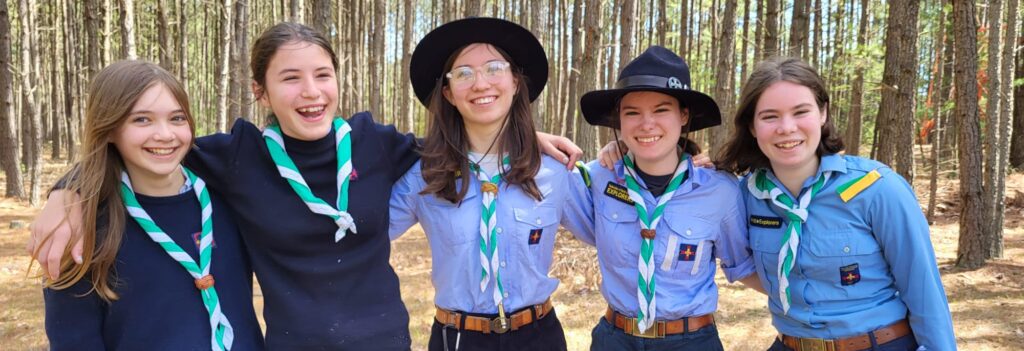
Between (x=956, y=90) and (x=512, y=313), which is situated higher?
(x=956, y=90)

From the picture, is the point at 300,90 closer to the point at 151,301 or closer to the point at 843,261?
the point at 151,301

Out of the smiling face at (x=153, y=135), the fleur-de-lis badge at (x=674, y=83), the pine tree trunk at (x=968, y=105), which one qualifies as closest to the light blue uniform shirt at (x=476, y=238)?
the fleur-de-lis badge at (x=674, y=83)

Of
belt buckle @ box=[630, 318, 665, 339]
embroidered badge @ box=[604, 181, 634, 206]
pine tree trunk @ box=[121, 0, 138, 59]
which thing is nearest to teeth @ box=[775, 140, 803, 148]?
embroidered badge @ box=[604, 181, 634, 206]

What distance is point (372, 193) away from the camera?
247cm

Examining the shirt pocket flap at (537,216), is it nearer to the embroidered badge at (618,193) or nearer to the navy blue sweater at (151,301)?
the embroidered badge at (618,193)

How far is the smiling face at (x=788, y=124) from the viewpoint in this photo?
8.21ft

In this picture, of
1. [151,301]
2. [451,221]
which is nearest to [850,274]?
[451,221]

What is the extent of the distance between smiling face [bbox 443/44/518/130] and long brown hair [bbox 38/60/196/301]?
3.71ft

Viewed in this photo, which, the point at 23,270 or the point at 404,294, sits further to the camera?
the point at 23,270

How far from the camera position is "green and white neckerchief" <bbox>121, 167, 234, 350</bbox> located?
83.0 inches

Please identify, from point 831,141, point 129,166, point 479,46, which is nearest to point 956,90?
point 831,141

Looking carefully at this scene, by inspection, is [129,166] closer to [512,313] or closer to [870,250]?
[512,313]

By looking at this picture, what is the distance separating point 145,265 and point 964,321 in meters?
6.75

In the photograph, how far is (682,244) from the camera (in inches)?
105
